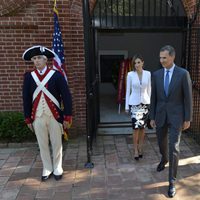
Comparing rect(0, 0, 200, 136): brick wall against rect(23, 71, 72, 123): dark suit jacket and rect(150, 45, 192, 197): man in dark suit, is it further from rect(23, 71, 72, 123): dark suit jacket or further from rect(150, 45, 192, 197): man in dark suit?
rect(150, 45, 192, 197): man in dark suit

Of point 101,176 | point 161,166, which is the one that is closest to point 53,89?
point 101,176

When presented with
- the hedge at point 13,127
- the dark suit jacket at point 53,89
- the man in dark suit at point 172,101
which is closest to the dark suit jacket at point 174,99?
the man in dark suit at point 172,101

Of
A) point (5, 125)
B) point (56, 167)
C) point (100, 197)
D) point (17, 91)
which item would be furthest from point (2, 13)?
point (100, 197)

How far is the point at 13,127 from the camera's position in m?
5.03

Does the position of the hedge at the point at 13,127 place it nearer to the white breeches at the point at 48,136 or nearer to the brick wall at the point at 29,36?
the brick wall at the point at 29,36

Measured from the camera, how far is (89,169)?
13.7 feet

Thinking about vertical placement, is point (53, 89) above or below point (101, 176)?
above

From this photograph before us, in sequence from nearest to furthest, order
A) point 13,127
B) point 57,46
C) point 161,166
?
point 161,166, point 57,46, point 13,127

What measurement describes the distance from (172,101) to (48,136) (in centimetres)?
184

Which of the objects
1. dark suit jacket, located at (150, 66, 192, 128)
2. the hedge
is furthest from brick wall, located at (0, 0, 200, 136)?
dark suit jacket, located at (150, 66, 192, 128)

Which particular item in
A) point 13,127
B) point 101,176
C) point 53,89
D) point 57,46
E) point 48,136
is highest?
point 57,46

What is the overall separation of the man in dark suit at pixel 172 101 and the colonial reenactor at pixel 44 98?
1.23 metres

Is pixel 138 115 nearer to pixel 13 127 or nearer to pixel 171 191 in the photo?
pixel 171 191

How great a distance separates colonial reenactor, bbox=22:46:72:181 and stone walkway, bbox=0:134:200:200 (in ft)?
2.07
